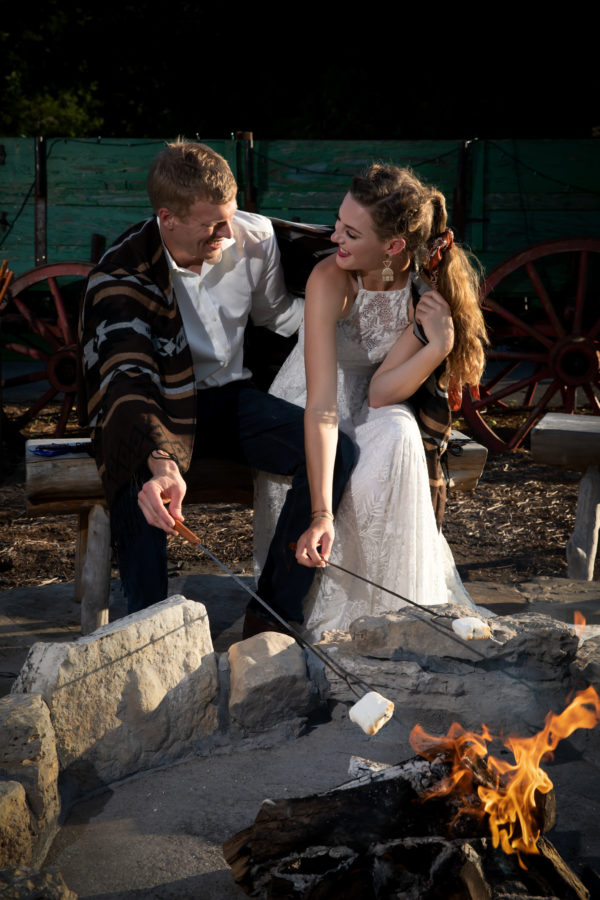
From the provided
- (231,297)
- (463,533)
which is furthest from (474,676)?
(463,533)

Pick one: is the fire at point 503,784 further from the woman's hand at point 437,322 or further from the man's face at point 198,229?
the man's face at point 198,229

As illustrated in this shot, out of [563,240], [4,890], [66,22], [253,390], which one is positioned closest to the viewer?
[4,890]

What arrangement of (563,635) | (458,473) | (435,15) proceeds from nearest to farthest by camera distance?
(563,635)
(458,473)
(435,15)

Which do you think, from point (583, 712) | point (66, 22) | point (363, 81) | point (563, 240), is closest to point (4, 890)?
point (583, 712)

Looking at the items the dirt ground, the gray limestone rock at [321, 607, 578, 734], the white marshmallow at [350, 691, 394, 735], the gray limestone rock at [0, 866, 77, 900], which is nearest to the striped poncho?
the gray limestone rock at [321, 607, 578, 734]

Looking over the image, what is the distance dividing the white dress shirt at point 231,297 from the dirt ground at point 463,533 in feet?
3.41

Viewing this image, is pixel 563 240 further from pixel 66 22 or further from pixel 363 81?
pixel 66 22

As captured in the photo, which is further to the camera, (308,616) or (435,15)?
(435,15)

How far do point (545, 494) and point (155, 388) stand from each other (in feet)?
9.32

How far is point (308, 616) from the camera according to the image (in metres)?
3.04

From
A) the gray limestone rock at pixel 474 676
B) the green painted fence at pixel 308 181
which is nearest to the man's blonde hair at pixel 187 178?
the gray limestone rock at pixel 474 676

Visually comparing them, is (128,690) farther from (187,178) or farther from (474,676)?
(187,178)

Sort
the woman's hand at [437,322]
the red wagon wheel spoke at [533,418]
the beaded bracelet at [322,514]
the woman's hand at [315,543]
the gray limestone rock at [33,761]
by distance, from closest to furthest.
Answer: the gray limestone rock at [33,761], the woman's hand at [315,543], the beaded bracelet at [322,514], the woman's hand at [437,322], the red wagon wheel spoke at [533,418]

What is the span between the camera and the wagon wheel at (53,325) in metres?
5.67
